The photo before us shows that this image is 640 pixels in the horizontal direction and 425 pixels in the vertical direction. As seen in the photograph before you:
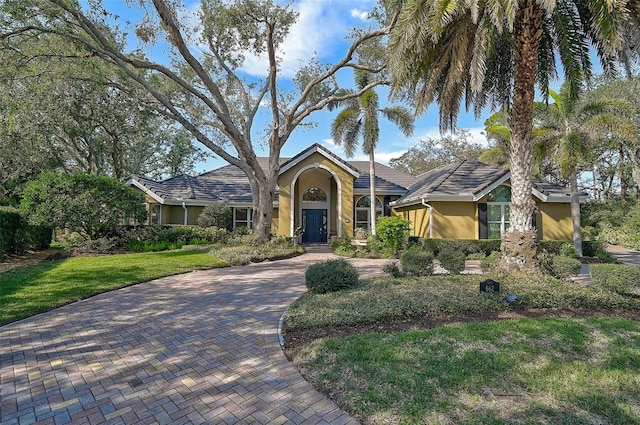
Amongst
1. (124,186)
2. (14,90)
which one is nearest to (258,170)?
(124,186)

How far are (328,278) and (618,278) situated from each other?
6440 millimetres

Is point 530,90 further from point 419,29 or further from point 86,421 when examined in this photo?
point 86,421

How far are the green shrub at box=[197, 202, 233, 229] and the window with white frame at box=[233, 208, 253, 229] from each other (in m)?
1.51

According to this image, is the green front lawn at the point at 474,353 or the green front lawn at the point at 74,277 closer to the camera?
the green front lawn at the point at 474,353

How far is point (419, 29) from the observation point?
8.38 m

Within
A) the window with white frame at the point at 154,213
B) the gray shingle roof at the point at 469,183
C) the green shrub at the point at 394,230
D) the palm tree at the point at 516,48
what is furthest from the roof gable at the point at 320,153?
the palm tree at the point at 516,48

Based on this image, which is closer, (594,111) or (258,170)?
(594,111)

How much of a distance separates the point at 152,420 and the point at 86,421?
25.3 inches

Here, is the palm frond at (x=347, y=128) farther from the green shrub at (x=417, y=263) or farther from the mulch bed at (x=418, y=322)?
the mulch bed at (x=418, y=322)

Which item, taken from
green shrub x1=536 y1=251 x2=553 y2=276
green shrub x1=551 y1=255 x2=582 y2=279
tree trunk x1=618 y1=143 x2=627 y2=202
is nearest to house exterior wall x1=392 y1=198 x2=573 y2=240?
green shrub x1=536 y1=251 x2=553 y2=276

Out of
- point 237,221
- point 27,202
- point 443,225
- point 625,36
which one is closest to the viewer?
point 625,36

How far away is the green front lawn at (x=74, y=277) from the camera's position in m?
6.87

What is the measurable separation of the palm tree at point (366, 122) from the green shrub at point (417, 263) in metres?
8.69

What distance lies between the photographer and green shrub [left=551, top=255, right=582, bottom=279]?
27.3 ft
